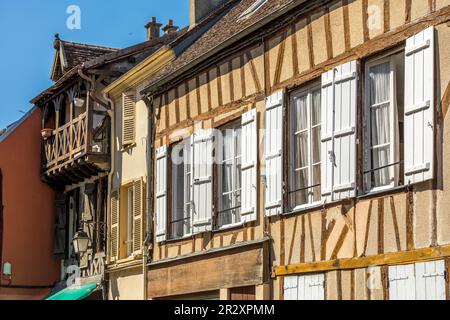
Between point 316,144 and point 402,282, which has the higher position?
point 316,144

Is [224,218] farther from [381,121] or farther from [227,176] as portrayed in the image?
[381,121]

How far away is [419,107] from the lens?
924 centimetres

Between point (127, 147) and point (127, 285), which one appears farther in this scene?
point (127, 147)

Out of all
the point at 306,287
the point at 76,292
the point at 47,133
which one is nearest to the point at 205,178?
the point at 306,287

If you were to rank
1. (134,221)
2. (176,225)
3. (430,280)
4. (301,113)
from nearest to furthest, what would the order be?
1. (430,280)
2. (301,113)
3. (176,225)
4. (134,221)

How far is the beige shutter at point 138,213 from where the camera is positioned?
16.8m

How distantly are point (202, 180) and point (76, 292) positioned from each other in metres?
6.63

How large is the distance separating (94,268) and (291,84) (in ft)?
29.6

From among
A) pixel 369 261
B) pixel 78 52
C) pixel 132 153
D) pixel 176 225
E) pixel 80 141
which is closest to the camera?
pixel 369 261

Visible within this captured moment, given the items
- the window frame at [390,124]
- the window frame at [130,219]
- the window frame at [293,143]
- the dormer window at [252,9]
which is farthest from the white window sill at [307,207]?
the window frame at [130,219]

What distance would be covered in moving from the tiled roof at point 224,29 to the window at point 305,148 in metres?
1.23

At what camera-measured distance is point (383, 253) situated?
978cm

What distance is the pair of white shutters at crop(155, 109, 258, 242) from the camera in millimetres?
12508
